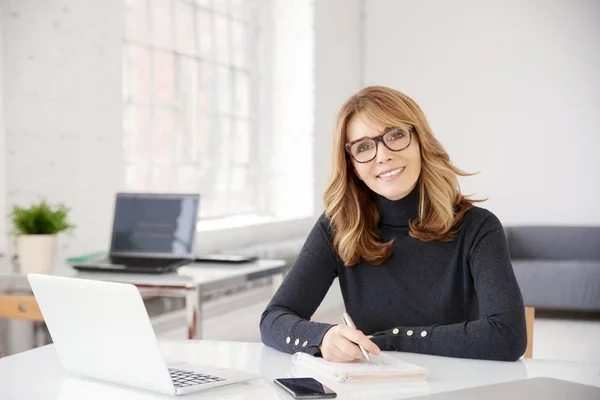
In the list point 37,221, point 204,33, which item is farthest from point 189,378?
point 204,33

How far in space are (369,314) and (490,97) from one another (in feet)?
17.8

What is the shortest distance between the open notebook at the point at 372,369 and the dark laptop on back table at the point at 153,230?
5.99 feet

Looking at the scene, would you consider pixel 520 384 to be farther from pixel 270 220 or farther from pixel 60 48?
pixel 270 220

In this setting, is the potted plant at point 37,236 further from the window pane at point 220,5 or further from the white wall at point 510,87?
the white wall at point 510,87

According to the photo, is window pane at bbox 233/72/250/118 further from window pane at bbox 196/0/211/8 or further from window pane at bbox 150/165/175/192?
window pane at bbox 150/165/175/192

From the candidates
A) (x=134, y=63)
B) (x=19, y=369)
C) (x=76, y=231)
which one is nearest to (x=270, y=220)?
(x=134, y=63)

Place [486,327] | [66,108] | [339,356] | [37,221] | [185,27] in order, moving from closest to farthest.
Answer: [339,356] → [486,327] → [37,221] → [66,108] → [185,27]

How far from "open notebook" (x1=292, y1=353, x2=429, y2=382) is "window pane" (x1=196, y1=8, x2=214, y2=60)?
4.02 metres

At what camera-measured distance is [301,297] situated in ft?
6.61

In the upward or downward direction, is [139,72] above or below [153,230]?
above

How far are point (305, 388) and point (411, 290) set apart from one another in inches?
28.2

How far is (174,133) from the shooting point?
5098mm

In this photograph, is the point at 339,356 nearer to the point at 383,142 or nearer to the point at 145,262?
the point at 383,142

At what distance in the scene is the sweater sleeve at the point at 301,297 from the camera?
1780 millimetres
